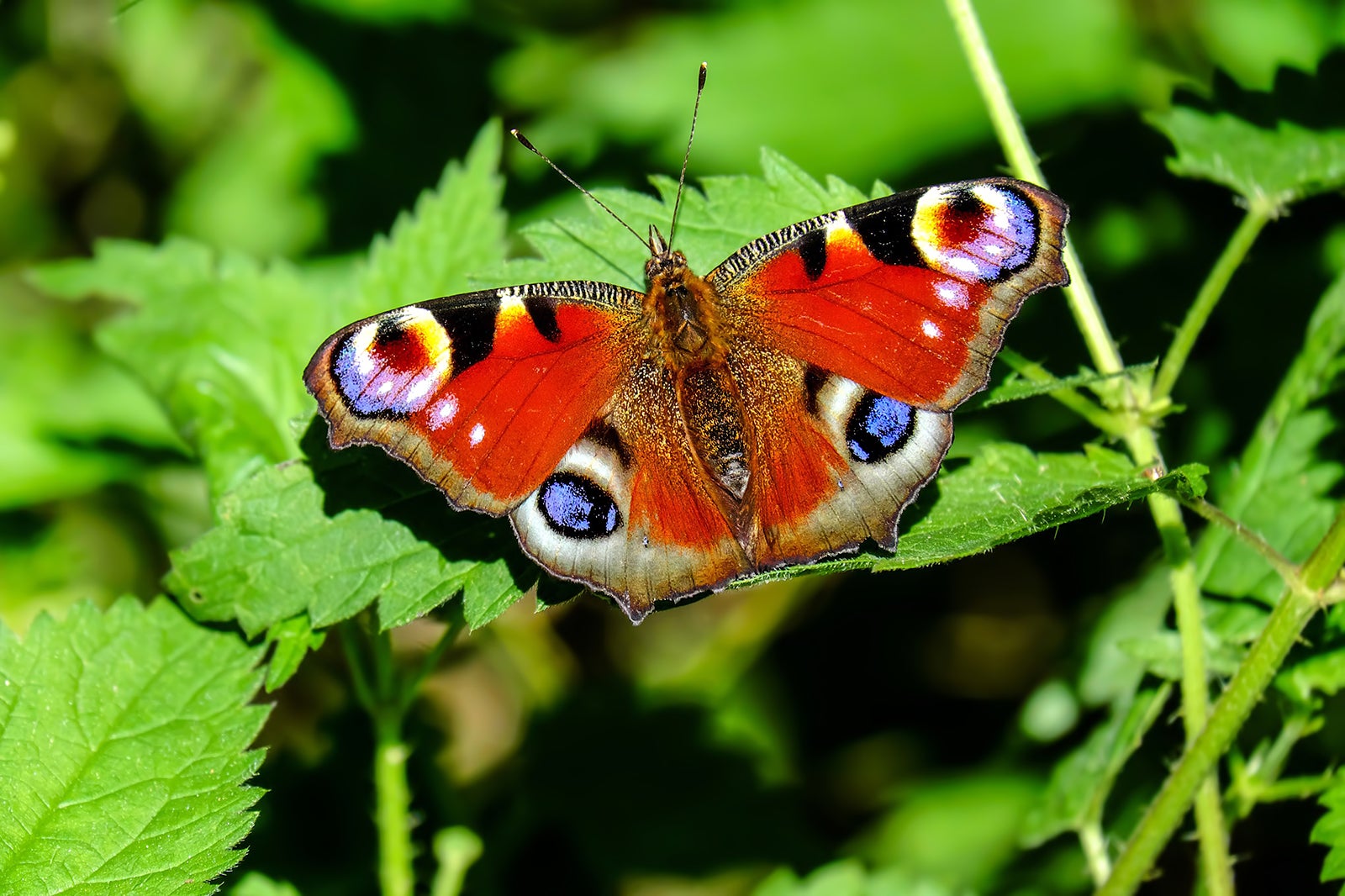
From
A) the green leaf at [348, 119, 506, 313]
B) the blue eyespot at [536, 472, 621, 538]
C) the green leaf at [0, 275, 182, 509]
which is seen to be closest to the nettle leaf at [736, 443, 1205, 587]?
the blue eyespot at [536, 472, 621, 538]

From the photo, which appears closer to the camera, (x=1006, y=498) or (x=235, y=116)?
(x=1006, y=498)

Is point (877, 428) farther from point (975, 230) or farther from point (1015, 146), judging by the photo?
point (1015, 146)

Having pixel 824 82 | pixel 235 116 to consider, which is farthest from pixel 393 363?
pixel 235 116

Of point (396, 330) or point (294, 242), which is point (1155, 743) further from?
point (294, 242)

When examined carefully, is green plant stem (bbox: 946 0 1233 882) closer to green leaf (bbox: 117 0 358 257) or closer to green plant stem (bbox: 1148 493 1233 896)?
green plant stem (bbox: 1148 493 1233 896)

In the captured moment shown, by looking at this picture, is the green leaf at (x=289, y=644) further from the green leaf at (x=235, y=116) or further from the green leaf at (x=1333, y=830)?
the green leaf at (x=235, y=116)

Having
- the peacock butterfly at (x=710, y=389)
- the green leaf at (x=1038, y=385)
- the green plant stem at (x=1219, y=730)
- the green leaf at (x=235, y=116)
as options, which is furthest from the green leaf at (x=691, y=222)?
the green leaf at (x=235, y=116)
